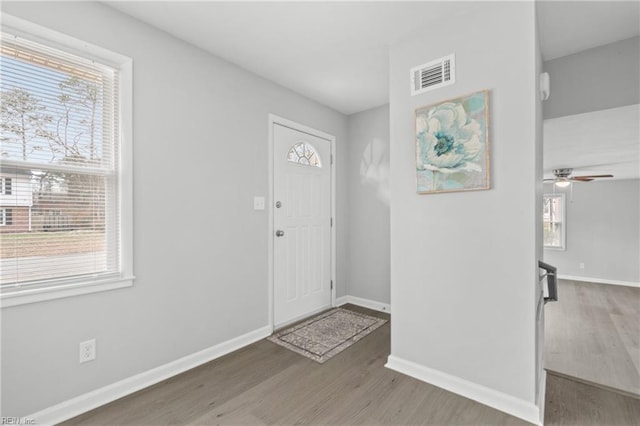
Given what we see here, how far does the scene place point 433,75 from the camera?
213 cm

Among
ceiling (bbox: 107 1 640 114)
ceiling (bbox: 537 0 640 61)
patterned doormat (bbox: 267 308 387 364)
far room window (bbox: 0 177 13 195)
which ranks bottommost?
patterned doormat (bbox: 267 308 387 364)

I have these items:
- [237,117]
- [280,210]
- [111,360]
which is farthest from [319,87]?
[111,360]

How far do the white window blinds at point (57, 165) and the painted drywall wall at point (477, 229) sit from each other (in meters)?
1.95

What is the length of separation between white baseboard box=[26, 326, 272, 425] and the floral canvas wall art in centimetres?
201

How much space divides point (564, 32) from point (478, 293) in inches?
73.8

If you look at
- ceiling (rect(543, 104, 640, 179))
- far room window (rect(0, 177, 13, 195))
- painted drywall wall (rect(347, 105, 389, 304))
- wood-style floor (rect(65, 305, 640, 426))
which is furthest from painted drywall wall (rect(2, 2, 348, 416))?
ceiling (rect(543, 104, 640, 179))

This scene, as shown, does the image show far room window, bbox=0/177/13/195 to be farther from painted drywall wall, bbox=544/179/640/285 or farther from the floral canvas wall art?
painted drywall wall, bbox=544/179/640/285

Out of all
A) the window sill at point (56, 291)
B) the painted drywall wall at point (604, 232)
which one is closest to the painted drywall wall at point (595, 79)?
the window sill at point (56, 291)

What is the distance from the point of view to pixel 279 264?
3131 millimetres

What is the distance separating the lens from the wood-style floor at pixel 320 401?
1.76 m

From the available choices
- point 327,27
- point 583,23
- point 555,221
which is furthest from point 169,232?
point 555,221

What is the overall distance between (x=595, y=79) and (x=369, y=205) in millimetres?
2267

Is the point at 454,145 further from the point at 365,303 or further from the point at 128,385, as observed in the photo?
the point at 128,385

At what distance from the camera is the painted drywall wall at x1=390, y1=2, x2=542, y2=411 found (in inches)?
70.1
